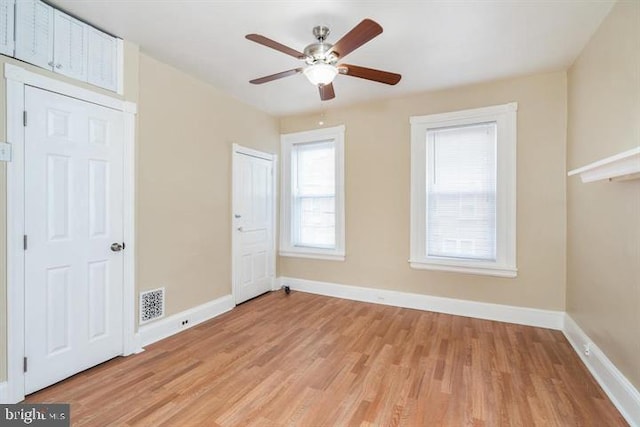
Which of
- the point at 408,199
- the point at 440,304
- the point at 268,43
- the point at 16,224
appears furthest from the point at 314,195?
the point at 16,224

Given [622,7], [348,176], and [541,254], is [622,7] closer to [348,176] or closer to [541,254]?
[541,254]

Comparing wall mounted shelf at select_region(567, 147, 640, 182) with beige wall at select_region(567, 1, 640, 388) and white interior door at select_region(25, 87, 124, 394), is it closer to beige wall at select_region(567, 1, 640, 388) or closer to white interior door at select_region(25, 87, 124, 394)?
beige wall at select_region(567, 1, 640, 388)

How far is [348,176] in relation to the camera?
4.23 metres

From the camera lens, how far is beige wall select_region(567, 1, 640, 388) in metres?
1.84

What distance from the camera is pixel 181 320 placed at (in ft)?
10.2

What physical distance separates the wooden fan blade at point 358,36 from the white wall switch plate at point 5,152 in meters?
2.25

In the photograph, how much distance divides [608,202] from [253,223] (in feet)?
12.2

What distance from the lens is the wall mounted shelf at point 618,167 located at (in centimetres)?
141

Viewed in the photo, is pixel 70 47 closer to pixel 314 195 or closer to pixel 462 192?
pixel 314 195

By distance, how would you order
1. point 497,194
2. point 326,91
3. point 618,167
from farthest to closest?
1. point 497,194
2. point 326,91
3. point 618,167

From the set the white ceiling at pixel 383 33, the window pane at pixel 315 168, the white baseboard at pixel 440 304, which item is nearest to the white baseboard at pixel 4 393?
the white ceiling at pixel 383 33

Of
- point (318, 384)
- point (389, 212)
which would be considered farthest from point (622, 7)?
point (318, 384)

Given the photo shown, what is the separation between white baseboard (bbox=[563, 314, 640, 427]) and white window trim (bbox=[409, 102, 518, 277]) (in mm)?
892

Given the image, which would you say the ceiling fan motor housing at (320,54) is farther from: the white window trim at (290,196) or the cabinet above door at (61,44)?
the white window trim at (290,196)
